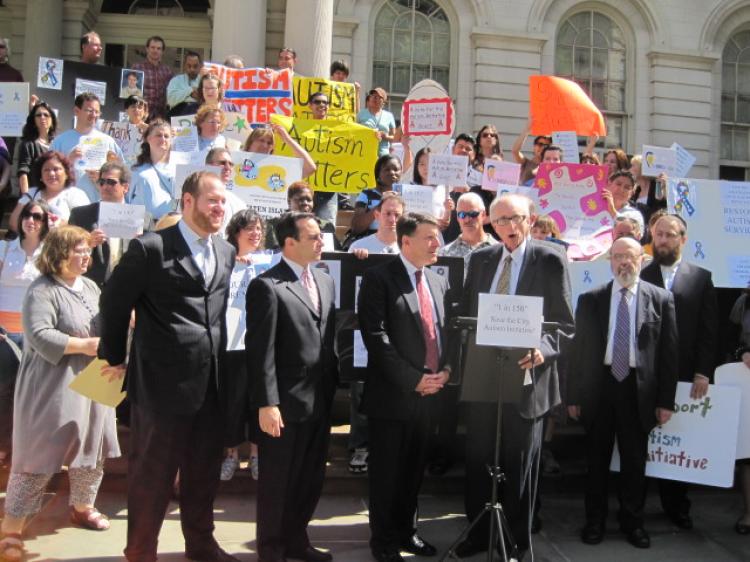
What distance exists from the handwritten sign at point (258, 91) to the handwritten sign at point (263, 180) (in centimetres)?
206

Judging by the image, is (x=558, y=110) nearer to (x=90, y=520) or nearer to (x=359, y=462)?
(x=359, y=462)

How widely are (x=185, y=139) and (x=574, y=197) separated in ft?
12.2

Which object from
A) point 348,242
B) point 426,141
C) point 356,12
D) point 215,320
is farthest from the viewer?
point 356,12

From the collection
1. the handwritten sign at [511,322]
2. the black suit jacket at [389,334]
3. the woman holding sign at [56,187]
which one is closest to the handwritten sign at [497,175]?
the black suit jacket at [389,334]

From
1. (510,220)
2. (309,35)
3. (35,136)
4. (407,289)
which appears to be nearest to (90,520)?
(407,289)

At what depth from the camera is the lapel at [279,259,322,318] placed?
15.1 ft

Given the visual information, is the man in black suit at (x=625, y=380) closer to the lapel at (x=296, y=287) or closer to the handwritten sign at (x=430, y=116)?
the lapel at (x=296, y=287)

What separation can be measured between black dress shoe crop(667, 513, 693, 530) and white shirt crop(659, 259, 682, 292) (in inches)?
62.2

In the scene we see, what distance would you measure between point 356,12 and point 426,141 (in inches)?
271

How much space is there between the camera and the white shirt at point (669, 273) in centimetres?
565

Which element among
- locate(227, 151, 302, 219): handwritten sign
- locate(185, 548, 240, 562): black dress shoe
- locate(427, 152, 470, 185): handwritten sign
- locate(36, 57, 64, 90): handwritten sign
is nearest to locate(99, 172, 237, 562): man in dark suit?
locate(185, 548, 240, 562): black dress shoe

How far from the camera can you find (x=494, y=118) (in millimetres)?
15898

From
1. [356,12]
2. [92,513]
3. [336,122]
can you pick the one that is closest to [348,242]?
[336,122]

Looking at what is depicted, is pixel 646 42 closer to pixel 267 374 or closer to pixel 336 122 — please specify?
pixel 336 122
